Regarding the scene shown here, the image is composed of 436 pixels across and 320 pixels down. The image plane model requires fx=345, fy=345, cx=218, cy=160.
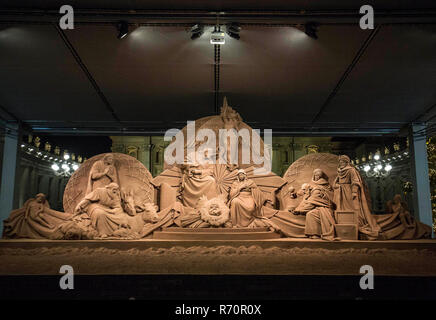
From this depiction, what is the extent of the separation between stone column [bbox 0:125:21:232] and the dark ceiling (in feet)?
1.51

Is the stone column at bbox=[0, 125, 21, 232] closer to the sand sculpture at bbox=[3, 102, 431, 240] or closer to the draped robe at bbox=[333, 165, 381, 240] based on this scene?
the sand sculpture at bbox=[3, 102, 431, 240]

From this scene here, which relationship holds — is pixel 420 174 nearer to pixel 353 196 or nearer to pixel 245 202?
pixel 353 196

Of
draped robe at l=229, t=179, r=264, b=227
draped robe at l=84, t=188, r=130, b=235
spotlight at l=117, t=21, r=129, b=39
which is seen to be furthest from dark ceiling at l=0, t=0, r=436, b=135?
draped robe at l=84, t=188, r=130, b=235

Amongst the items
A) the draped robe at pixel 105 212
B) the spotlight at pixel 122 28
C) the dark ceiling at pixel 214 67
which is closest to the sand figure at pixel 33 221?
the draped robe at pixel 105 212

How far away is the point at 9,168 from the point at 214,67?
6640 millimetres

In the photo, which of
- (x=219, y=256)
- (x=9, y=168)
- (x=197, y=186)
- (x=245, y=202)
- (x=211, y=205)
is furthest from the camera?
(x=9, y=168)

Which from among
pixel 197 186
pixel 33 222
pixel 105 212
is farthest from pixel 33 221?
pixel 197 186

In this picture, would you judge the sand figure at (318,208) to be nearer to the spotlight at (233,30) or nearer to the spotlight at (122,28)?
the spotlight at (233,30)

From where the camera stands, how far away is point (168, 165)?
6.84m

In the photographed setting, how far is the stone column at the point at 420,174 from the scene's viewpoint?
9.45 metres

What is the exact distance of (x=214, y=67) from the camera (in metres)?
7.05

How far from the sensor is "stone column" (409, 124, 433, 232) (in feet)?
31.0
